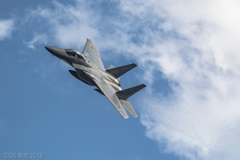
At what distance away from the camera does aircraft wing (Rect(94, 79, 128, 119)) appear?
44250mm

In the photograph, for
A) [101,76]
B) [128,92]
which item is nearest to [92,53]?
[101,76]

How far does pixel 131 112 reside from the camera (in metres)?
46.8

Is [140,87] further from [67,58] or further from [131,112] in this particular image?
[67,58]

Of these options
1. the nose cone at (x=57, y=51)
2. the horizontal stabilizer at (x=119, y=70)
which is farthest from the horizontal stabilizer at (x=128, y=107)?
the nose cone at (x=57, y=51)

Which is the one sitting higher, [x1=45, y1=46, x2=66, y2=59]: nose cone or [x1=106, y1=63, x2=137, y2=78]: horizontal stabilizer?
[x1=106, y1=63, x2=137, y2=78]: horizontal stabilizer

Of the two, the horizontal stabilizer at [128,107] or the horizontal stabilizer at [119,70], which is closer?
the horizontal stabilizer at [128,107]

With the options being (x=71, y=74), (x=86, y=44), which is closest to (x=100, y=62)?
(x=86, y=44)

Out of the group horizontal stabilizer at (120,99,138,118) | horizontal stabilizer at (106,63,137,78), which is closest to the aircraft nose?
horizontal stabilizer at (106,63,137,78)

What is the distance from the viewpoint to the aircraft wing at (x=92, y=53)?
5196 centimetres

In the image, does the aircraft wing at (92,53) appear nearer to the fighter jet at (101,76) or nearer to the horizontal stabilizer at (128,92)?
the fighter jet at (101,76)

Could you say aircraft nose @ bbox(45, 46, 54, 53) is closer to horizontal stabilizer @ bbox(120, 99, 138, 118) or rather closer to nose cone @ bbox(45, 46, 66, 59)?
nose cone @ bbox(45, 46, 66, 59)

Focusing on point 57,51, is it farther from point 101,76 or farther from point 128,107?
point 128,107

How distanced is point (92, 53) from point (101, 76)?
23.6 ft

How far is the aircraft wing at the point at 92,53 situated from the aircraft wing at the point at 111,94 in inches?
203
